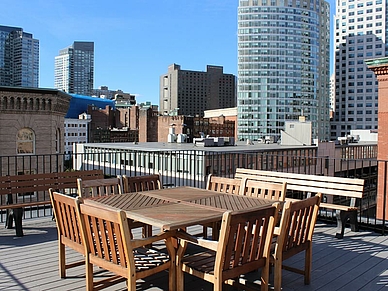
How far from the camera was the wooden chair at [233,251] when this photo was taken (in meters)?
3.29

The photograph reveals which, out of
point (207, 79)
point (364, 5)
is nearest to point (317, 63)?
point (364, 5)

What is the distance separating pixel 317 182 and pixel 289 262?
84.9 inches

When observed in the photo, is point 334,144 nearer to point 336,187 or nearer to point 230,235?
point 336,187

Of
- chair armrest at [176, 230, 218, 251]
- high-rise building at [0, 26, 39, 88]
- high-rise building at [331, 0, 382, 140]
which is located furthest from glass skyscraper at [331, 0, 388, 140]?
chair armrest at [176, 230, 218, 251]

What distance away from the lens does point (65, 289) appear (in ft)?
13.3

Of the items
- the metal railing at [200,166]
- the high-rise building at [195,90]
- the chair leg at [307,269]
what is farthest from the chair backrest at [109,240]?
the high-rise building at [195,90]

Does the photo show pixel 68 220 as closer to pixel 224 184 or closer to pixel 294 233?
pixel 294 233

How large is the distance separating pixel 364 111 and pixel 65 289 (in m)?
136

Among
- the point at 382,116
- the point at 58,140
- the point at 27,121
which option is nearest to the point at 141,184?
the point at 382,116

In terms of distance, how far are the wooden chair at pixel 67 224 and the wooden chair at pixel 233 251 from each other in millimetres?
1084

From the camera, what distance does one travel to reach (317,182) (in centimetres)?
680

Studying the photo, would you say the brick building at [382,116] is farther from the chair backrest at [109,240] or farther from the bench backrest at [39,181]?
the chair backrest at [109,240]

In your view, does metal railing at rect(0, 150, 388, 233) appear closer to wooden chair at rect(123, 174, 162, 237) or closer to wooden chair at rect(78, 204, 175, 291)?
wooden chair at rect(123, 174, 162, 237)

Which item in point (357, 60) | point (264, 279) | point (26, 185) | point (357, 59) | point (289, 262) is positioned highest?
point (357, 59)
